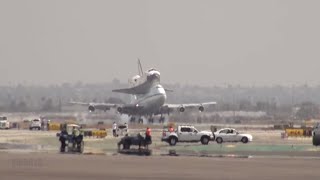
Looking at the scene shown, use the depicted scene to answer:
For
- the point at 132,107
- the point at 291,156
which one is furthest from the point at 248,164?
the point at 132,107

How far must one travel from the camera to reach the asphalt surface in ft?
132

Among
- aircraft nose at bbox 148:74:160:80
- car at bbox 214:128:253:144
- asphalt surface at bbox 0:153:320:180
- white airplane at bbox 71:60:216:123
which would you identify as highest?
aircraft nose at bbox 148:74:160:80

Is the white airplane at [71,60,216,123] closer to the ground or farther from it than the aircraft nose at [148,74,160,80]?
closer to the ground

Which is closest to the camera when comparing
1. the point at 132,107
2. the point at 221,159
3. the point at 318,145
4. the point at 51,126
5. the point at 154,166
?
the point at 154,166

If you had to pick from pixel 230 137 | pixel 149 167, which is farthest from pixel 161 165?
pixel 230 137

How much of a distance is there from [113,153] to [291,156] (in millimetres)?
11415

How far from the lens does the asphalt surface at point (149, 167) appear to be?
40.3m

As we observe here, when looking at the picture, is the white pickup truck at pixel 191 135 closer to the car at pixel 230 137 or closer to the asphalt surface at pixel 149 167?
the car at pixel 230 137

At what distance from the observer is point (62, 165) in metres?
46.5

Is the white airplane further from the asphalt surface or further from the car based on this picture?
the asphalt surface

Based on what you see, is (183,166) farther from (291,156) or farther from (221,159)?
(291,156)

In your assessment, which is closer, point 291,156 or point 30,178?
point 30,178

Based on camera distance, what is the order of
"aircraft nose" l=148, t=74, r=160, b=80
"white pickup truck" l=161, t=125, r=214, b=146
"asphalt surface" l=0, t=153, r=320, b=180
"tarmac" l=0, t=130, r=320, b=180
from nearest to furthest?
"asphalt surface" l=0, t=153, r=320, b=180 → "tarmac" l=0, t=130, r=320, b=180 → "white pickup truck" l=161, t=125, r=214, b=146 → "aircraft nose" l=148, t=74, r=160, b=80

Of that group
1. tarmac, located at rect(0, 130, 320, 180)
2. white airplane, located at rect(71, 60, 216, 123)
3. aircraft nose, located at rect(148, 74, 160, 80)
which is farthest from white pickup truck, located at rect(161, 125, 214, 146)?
aircraft nose, located at rect(148, 74, 160, 80)
